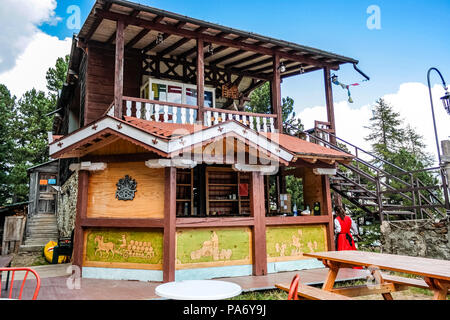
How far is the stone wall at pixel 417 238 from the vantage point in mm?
9008

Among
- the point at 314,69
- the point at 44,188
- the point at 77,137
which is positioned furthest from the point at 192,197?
the point at 44,188

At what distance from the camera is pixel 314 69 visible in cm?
1195

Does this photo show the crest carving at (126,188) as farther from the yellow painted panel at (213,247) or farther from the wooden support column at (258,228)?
the wooden support column at (258,228)

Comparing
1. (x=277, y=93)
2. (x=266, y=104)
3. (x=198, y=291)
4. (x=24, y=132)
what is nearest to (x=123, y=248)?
(x=198, y=291)

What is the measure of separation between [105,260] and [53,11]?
31.6ft

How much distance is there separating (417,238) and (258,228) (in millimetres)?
5158

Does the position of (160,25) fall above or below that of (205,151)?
above

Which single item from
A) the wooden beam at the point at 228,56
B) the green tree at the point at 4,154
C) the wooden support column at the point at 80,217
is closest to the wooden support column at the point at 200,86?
the wooden beam at the point at 228,56

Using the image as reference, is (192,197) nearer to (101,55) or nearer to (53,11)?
(101,55)

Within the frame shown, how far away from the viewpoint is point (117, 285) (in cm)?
668

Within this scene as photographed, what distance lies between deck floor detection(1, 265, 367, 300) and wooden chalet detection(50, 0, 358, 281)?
0.39 m

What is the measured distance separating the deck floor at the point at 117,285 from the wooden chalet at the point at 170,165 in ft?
1.29

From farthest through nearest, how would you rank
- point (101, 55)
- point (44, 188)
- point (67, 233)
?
1. point (44, 188)
2. point (67, 233)
3. point (101, 55)

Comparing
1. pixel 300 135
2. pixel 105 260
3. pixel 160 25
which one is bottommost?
pixel 105 260
